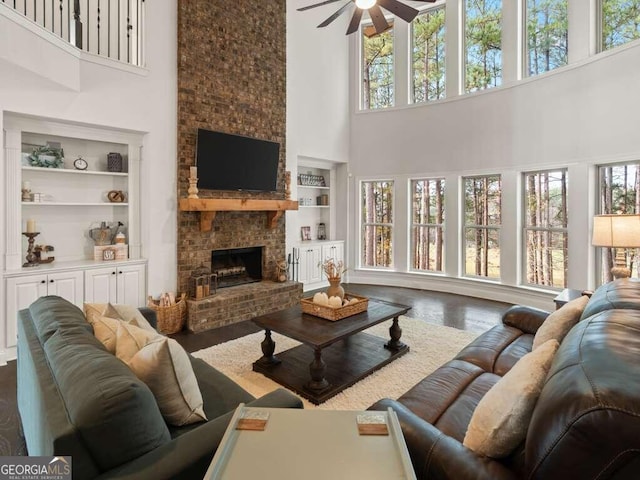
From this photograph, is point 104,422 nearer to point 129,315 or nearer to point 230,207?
point 129,315

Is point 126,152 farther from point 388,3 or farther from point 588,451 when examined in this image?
point 588,451

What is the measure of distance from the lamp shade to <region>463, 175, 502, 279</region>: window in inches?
103

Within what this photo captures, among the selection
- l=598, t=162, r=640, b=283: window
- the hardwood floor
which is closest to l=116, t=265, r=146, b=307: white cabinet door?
the hardwood floor

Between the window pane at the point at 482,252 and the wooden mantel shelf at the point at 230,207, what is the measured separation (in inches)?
128

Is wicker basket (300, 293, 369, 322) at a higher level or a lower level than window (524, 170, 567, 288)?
lower

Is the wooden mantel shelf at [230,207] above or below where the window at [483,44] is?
below

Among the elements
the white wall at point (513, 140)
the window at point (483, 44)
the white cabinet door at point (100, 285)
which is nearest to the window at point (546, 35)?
the white wall at point (513, 140)

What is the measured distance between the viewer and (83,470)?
111cm

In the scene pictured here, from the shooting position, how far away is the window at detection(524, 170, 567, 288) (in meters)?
5.38

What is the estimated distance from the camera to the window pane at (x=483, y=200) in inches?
241

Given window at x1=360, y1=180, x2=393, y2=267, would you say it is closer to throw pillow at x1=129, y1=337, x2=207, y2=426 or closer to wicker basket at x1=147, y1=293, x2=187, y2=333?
wicker basket at x1=147, y1=293, x2=187, y2=333

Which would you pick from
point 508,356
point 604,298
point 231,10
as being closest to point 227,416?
point 508,356

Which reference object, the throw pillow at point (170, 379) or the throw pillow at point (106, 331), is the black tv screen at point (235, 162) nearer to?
the throw pillow at point (106, 331)

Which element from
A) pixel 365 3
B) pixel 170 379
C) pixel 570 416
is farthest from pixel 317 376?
pixel 365 3
